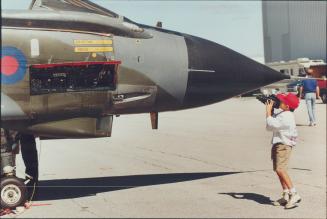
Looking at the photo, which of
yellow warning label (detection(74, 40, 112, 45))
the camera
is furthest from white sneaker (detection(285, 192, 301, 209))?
yellow warning label (detection(74, 40, 112, 45))

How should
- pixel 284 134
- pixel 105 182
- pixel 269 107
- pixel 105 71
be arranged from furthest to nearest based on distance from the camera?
pixel 105 182
pixel 284 134
pixel 269 107
pixel 105 71

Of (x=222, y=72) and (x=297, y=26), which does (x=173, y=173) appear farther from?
(x=297, y=26)

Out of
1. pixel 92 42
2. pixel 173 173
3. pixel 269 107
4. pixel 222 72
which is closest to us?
pixel 92 42

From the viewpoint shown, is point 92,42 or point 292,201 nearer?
point 92,42

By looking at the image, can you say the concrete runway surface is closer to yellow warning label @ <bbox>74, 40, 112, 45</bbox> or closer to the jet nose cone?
the jet nose cone

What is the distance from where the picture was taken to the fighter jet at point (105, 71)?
2.66 m

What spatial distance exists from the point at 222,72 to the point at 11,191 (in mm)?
2183

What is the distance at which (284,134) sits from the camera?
4691mm

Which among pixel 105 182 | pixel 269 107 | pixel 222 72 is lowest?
pixel 105 182

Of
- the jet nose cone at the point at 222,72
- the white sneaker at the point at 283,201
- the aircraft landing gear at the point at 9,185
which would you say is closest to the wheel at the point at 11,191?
the aircraft landing gear at the point at 9,185

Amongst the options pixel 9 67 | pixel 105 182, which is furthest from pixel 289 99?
pixel 9 67

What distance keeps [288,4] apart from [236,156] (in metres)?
5.21

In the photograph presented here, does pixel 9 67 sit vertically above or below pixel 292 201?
above

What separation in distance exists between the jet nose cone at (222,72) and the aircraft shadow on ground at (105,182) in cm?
205
